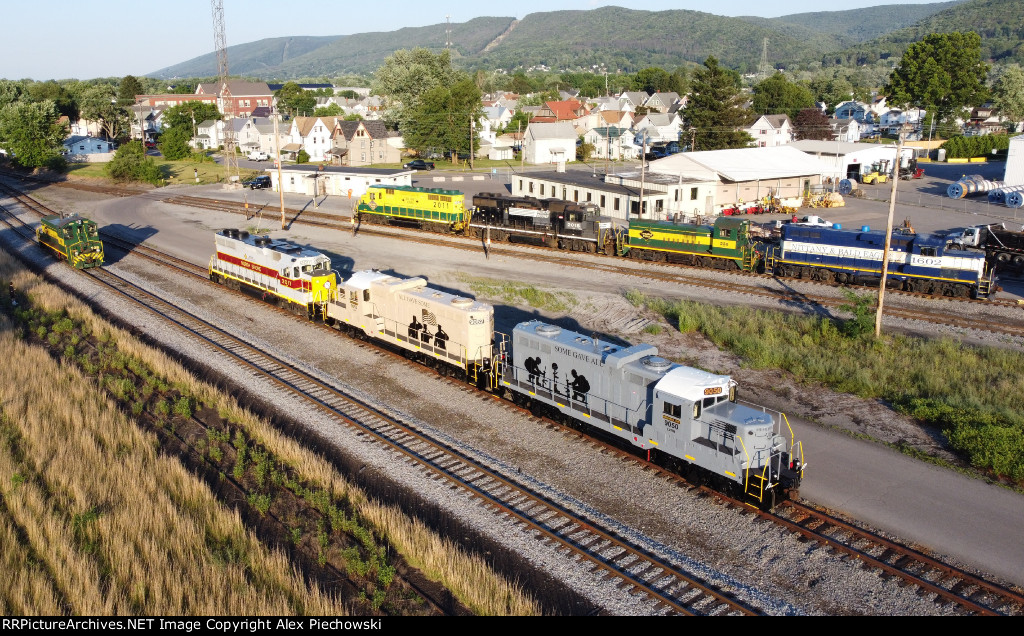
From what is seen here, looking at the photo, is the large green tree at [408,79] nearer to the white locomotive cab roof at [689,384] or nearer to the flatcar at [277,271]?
the flatcar at [277,271]

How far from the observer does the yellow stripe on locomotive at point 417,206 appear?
55219mm

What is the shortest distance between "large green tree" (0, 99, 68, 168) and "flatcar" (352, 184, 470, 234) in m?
68.1

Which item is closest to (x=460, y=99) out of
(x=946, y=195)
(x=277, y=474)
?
(x=946, y=195)

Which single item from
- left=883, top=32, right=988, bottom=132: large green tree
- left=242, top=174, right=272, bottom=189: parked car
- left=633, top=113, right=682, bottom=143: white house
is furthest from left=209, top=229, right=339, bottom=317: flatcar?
A: left=883, top=32, right=988, bottom=132: large green tree

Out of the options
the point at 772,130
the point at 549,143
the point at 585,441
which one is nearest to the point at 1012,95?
the point at 772,130

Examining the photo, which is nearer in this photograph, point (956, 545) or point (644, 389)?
point (956, 545)

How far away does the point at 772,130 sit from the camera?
119 m

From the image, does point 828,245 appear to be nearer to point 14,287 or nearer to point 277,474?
point 277,474

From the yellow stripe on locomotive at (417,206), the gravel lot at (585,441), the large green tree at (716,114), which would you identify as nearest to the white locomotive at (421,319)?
the gravel lot at (585,441)

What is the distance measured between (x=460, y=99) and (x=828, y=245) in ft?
256

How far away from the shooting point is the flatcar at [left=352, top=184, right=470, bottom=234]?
55219 millimetres

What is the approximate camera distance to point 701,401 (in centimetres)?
1842

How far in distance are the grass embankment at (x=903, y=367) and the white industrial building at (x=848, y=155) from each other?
58.7 meters

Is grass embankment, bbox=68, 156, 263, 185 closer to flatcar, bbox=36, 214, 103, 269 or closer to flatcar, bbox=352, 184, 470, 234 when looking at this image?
flatcar, bbox=352, 184, 470, 234
